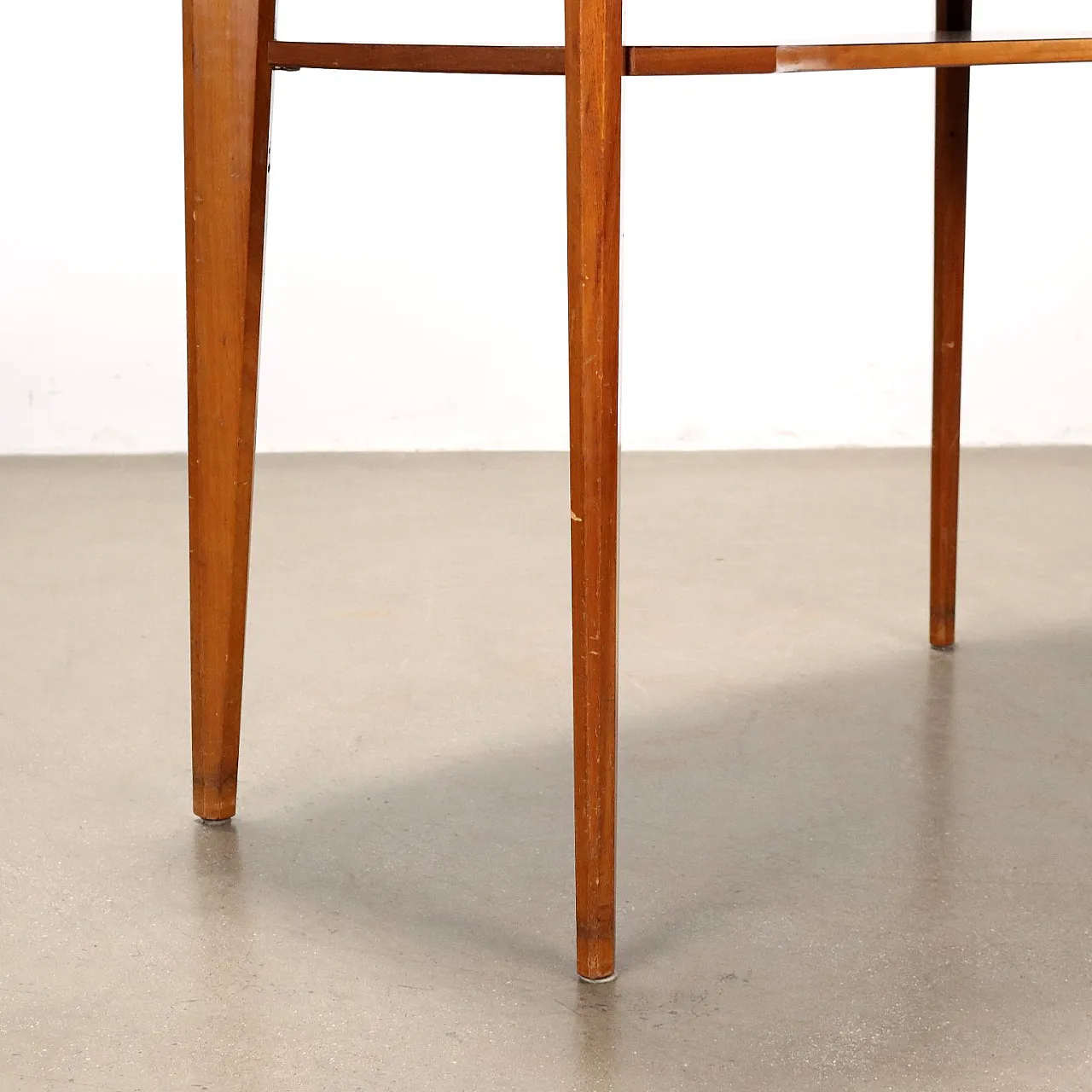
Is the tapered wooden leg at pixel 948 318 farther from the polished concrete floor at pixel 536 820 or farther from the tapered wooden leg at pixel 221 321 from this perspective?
the tapered wooden leg at pixel 221 321

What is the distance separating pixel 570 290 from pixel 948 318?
0.76 meters

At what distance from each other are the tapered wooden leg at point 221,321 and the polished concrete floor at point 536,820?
0.12 m

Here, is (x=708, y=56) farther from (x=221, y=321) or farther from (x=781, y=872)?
(x=781, y=872)

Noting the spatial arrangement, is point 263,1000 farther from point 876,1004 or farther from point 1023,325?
point 1023,325

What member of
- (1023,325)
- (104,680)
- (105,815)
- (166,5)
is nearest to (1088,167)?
(1023,325)

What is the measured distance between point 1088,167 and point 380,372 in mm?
1216

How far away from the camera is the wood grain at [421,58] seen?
3.45 ft

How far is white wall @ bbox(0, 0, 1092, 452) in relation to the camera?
105 inches

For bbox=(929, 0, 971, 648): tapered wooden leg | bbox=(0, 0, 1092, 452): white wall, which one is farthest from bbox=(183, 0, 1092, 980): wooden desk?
bbox=(0, 0, 1092, 452): white wall

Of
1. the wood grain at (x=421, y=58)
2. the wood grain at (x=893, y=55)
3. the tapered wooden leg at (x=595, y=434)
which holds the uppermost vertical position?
the wood grain at (x=421, y=58)

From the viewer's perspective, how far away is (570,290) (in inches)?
37.3

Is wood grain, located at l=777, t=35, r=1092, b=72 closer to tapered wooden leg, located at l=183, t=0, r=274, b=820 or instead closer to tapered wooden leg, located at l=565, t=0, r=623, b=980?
tapered wooden leg, located at l=565, t=0, r=623, b=980

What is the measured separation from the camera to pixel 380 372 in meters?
2.72

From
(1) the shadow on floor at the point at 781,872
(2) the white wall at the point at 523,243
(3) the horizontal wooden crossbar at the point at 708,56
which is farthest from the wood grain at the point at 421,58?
(2) the white wall at the point at 523,243
